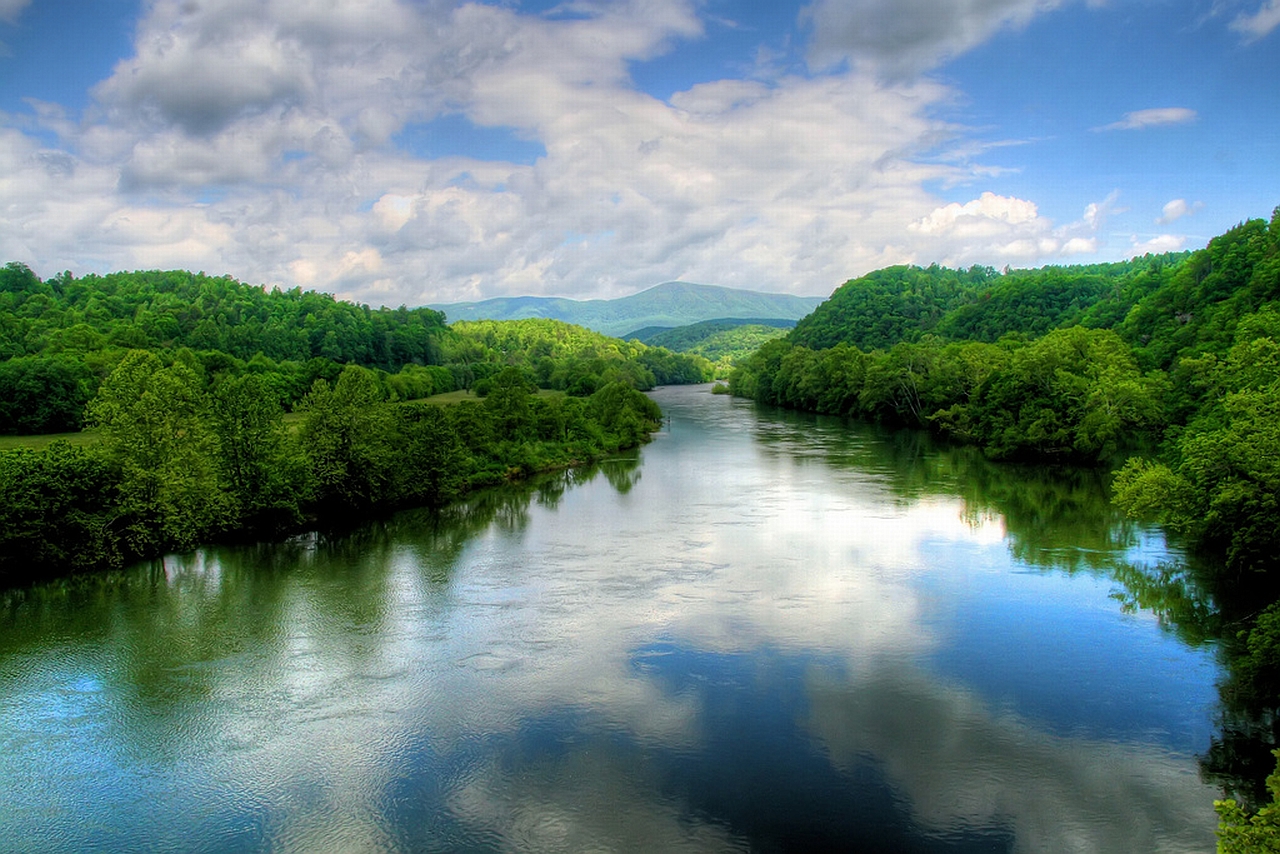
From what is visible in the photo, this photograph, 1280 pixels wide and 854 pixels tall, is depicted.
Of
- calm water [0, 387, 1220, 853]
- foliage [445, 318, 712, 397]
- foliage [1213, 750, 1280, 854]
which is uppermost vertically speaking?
foliage [445, 318, 712, 397]

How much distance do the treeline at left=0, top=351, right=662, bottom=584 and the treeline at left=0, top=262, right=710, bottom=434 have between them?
292 centimetres

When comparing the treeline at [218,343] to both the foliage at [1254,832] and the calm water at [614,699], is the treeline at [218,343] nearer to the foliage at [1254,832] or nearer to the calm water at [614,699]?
the calm water at [614,699]

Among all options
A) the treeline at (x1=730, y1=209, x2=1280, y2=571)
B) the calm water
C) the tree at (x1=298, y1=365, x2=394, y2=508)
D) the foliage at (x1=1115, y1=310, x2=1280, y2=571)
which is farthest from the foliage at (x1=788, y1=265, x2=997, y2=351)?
the calm water

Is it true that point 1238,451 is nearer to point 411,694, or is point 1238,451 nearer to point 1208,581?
point 1208,581

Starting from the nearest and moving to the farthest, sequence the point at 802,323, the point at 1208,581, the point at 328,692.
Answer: the point at 328,692 → the point at 1208,581 → the point at 802,323

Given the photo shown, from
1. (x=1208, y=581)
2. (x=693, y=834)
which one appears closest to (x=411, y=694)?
(x=693, y=834)

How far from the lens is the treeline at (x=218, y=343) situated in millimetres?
48969

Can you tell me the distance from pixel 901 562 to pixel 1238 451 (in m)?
10.3

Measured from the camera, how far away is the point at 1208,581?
23.4 m

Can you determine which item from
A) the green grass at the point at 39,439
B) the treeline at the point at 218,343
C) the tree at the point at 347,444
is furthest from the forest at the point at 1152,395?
the green grass at the point at 39,439

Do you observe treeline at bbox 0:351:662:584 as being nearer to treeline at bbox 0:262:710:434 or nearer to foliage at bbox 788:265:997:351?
treeline at bbox 0:262:710:434

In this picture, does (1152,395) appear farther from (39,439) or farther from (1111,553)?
(39,439)

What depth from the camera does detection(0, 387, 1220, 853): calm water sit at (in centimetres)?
1257

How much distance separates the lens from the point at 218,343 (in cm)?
8644
